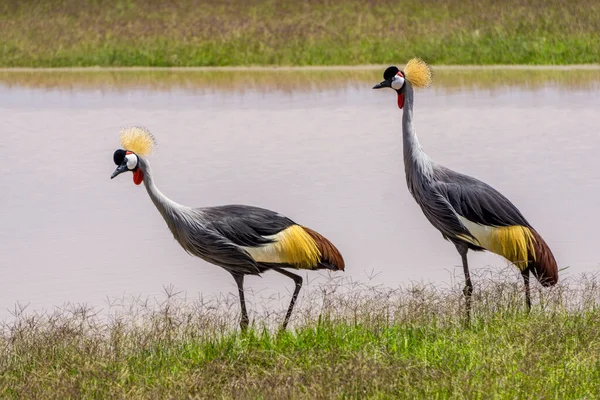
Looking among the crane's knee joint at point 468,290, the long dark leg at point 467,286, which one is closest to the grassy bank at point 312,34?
the long dark leg at point 467,286

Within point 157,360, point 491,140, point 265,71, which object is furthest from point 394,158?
point 265,71

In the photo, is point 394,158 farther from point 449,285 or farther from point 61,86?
point 61,86

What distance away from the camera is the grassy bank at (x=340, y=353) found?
521 cm

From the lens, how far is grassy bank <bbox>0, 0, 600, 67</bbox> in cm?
Answer: 2045

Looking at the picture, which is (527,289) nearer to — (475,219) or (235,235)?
(475,219)

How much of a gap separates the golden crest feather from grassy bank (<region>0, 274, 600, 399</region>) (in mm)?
848

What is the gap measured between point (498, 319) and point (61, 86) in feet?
47.6

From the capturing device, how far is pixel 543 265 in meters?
6.67

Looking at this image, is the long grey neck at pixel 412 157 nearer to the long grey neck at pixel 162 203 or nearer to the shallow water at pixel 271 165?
the shallow water at pixel 271 165

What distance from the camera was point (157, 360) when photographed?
5.77m

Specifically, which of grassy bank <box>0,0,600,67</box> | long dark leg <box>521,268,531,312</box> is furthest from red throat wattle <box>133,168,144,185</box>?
grassy bank <box>0,0,600,67</box>

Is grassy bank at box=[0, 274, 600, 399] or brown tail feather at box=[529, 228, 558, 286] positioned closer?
grassy bank at box=[0, 274, 600, 399]

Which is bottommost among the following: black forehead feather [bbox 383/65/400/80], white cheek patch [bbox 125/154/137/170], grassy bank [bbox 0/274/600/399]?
grassy bank [bbox 0/274/600/399]

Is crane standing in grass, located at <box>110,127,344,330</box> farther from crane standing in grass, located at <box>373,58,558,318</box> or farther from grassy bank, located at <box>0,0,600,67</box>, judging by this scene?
grassy bank, located at <box>0,0,600,67</box>
